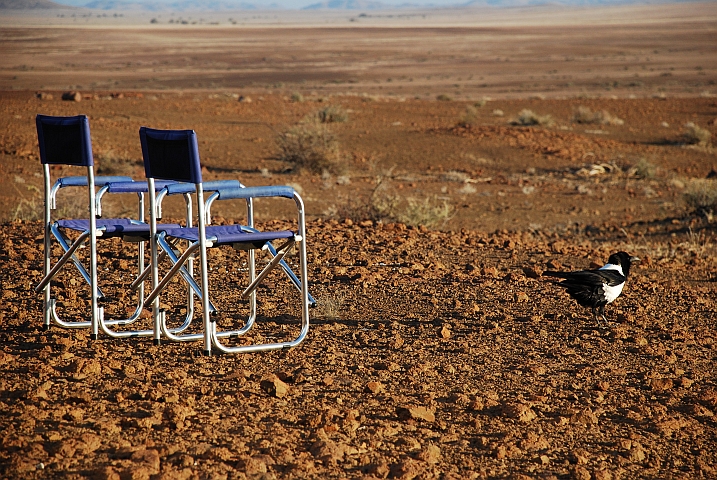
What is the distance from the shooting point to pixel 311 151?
19.0 m

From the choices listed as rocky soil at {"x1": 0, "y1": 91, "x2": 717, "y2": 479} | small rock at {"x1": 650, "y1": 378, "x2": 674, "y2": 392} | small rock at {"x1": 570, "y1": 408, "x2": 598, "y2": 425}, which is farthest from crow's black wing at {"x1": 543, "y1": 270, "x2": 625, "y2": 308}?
small rock at {"x1": 570, "y1": 408, "x2": 598, "y2": 425}

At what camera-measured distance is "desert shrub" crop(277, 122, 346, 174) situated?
18984 mm

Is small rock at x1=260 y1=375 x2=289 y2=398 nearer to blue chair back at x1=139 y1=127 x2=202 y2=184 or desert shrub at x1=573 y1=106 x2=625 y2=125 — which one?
blue chair back at x1=139 y1=127 x2=202 y2=184

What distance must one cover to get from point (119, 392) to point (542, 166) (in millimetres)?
17009

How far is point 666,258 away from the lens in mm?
10406

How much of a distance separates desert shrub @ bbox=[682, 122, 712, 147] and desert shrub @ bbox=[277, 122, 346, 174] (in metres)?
11.1

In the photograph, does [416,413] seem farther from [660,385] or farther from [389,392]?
[660,385]

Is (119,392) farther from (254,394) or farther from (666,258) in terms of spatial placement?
(666,258)

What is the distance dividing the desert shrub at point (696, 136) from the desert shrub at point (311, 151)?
36.4 ft

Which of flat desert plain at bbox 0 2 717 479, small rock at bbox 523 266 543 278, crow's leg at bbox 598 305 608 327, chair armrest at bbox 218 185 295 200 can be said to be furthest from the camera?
small rock at bbox 523 266 543 278

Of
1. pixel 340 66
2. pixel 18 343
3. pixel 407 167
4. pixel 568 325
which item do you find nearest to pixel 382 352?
pixel 568 325

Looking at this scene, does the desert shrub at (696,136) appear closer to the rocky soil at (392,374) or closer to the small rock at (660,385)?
the rocky soil at (392,374)

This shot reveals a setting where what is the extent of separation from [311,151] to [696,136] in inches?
471

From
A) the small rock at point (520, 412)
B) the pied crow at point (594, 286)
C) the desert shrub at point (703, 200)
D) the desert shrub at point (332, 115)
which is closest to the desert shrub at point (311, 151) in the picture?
the desert shrub at point (332, 115)
